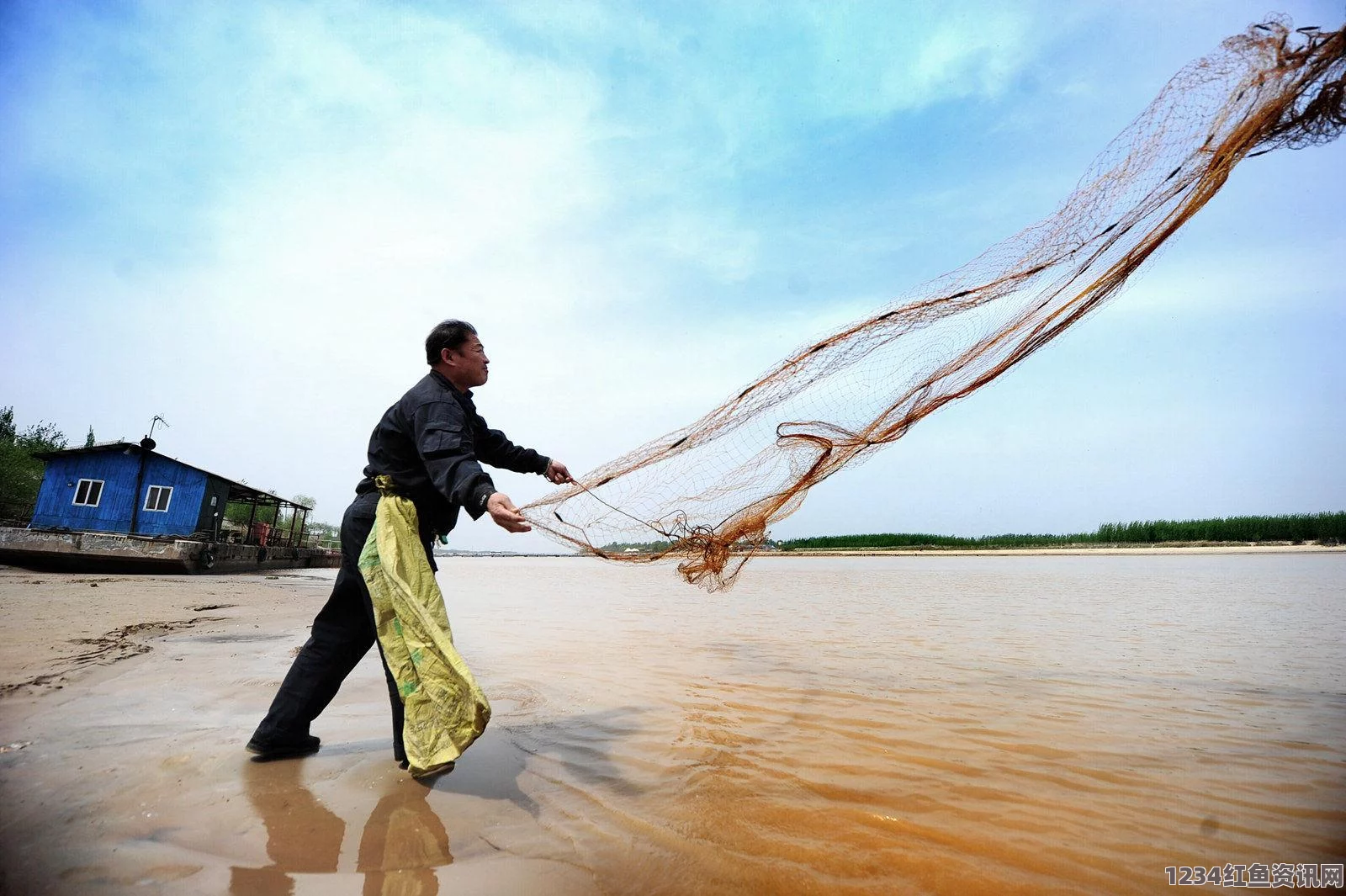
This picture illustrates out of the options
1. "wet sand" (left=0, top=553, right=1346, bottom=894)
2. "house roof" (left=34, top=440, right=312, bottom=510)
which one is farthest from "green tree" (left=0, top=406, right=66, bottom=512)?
"wet sand" (left=0, top=553, right=1346, bottom=894)

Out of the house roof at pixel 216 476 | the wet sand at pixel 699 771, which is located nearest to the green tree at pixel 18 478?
the house roof at pixel 216 476

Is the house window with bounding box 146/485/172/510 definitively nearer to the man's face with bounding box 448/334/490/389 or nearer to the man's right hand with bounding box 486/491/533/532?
the man's face with bounding box 448/334/490/389

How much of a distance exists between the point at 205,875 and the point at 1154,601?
12.6 m

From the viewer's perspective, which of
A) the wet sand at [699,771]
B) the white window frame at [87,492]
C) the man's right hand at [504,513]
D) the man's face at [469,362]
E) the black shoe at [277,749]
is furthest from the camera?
the white window frame at [87,492]

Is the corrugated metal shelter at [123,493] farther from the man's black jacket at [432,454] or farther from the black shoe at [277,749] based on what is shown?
the man's black jacket at [432,454]

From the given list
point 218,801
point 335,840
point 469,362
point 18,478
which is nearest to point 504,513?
point 469,362

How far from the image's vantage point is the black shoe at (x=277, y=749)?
276 cm

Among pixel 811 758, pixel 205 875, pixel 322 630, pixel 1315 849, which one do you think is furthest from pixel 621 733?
pixel 1315 849

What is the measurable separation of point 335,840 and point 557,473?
2.26 metres

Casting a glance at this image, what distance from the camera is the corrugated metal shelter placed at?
20.9 meters

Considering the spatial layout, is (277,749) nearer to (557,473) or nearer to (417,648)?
(417,648)

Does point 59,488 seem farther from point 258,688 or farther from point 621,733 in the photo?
point 621,733

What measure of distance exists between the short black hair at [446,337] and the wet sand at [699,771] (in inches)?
75.7

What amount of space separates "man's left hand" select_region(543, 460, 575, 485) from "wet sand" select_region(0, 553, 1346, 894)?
4.90ft
